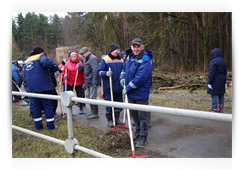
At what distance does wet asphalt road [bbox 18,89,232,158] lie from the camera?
328cm

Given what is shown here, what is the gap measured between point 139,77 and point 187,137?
5.75ft

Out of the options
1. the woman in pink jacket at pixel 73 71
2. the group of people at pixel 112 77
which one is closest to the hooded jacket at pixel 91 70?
the group of people at pixel 112 77

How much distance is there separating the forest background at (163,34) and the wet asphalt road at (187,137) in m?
6.53

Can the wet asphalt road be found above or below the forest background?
below

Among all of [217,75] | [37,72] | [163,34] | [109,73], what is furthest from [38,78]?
[163,34]

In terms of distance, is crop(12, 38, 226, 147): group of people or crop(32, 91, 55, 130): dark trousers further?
crop(32, 91, 55, 130): dark trousers

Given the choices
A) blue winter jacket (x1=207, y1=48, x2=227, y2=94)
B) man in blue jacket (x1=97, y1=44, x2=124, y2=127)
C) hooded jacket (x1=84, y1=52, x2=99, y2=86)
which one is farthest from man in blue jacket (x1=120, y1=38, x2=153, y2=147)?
blue winter jacket (x1=207, y1=48, x2=227, y2=94)

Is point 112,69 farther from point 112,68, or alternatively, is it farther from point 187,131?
point 187,131

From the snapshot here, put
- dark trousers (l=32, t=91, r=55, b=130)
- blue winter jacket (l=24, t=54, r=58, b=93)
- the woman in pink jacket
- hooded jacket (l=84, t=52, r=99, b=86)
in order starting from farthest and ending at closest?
the woman in pink jacket
hooded jacket (l=84, t=52, r=99, b=86)
dark trousers (l=32, t=91, r=55, b=130)
blue winter jacket (l=24, t=54, r=58, b=93)

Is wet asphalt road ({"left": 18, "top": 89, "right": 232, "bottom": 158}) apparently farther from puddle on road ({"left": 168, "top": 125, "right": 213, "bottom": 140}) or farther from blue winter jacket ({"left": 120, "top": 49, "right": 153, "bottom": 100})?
blue winter jacket ({"left": 120, "top": 49, "right": 153, "bottom": 100})

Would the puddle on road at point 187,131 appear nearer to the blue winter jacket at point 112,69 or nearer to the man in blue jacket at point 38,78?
the blue winter jacket at point 112,69

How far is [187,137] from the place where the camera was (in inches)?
155

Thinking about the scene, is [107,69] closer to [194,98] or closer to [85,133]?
[85,133]

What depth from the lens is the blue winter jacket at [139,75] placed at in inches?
135
